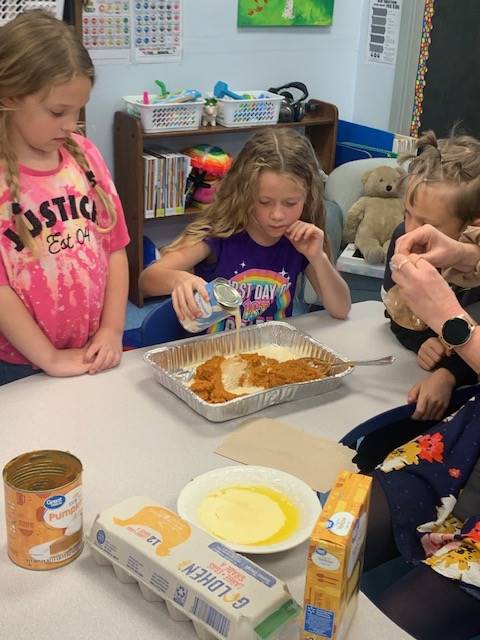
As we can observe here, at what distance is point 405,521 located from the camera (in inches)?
48.8

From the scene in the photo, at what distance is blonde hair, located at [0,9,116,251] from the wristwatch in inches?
32.6

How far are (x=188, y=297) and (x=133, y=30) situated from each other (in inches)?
89.2

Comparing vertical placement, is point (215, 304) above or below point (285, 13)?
below

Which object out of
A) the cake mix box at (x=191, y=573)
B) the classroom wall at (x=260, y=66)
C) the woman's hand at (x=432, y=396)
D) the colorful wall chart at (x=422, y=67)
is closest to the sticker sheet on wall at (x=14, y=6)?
the classroom wall at (x=260, y=66)

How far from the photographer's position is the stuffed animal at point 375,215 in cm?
324

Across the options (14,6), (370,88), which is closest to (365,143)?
(370,88)

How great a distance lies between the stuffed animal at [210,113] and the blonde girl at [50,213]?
1874mm

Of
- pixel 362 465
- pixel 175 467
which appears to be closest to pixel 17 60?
pixel 175 467

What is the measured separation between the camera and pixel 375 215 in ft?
10.9

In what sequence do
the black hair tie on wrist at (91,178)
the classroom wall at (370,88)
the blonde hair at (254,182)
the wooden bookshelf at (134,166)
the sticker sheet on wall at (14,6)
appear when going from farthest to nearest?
the classroom wall at (370,88)
the wooden bookshelf at (134,166)
the sticker sheet on wall at (14,6)
the blonde hair at (254,182)
the black hair tie on wrist at (91,178)

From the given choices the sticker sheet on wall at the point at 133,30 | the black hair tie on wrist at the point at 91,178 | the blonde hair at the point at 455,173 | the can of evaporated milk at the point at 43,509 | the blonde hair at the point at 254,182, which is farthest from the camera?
the sticker sheet on wall at the point at 133,30

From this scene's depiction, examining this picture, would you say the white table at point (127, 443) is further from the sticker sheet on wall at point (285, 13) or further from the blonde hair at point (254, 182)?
the sticker sheet on wall at point (285, 13)

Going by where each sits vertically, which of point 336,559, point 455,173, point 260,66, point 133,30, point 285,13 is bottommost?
point 336,559

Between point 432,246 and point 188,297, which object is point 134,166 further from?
point 432,246
